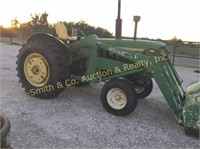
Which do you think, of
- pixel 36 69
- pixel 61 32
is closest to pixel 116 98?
pixel 36 69

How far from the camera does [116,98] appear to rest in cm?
444

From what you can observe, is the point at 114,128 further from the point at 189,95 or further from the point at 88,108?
the point at 189,95

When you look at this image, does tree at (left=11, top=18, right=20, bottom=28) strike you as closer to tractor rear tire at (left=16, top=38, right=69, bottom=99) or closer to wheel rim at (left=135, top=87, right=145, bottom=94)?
tractor rear tire at (left=16, top=38, right=69, bottom=99)

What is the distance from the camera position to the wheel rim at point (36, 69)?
506 cm

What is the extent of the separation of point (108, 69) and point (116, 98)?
60 centimetres

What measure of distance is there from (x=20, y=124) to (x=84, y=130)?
849mm

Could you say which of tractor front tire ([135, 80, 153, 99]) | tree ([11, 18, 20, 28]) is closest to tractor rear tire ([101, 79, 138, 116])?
tractor front tire ([135, 80, 153, 99])

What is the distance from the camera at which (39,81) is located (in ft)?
16.9

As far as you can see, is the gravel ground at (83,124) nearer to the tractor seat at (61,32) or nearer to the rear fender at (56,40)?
the rear fender at (56,40)

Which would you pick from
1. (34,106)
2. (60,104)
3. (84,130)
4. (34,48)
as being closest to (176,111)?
(84,130)

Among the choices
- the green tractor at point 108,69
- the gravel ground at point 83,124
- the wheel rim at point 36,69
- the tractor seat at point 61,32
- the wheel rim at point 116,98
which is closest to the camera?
the gravel ground at point 83,124

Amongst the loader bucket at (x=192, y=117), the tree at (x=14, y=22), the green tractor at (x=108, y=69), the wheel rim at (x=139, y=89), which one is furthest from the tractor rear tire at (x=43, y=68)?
the tree at (x=14, y=22)

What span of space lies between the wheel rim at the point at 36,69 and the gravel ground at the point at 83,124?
315mm

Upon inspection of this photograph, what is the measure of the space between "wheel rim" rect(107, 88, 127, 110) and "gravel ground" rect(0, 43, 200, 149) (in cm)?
18
